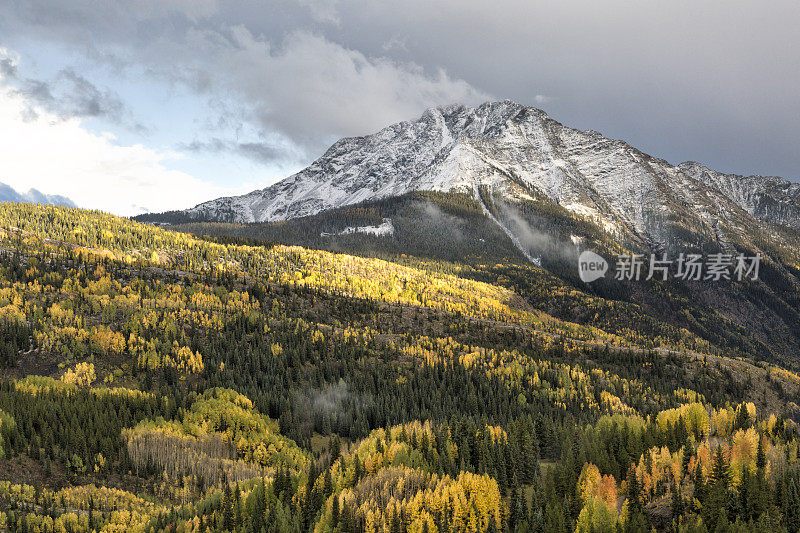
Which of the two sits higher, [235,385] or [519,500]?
[519,500]

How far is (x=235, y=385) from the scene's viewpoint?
10138 cm

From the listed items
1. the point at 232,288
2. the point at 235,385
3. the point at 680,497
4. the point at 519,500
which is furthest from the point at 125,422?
the point at 232,288

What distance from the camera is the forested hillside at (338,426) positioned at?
130ft

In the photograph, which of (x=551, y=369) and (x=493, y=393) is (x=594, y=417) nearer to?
(x=493, y=393)

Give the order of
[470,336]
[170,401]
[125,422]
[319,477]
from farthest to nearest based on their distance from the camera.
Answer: [470,336] < [170,401] < [125,422] < [319,477]

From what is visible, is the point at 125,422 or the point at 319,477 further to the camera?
the point at 125,422

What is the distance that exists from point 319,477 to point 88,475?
94.2 ft

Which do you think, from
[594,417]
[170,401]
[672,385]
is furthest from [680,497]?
[672,385]

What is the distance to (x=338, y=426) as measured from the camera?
9331 cm

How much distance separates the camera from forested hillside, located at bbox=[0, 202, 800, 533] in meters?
39.6

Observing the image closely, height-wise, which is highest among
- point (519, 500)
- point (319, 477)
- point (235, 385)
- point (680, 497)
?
point (680, 497)

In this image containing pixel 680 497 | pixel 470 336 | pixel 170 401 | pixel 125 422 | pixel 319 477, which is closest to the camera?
pixel 680 497

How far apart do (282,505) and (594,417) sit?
8238cm

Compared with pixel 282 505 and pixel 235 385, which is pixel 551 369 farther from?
pixel 282 505
